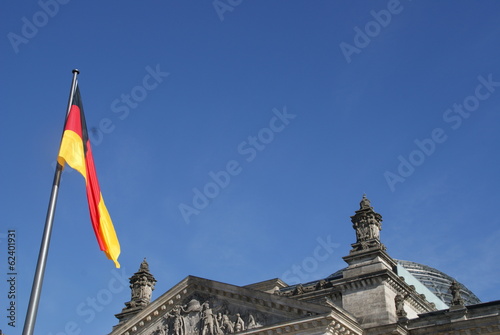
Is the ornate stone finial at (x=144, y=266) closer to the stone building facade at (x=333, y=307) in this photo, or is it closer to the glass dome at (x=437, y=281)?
the stone building facade at (x=333, y=307)

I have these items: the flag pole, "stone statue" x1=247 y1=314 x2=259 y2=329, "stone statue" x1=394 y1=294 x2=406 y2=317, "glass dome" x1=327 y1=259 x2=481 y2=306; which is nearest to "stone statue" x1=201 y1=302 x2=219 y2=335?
"stone statue" x1=247 y1=314 x2=259 y2=329

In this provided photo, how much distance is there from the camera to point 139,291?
45.6m

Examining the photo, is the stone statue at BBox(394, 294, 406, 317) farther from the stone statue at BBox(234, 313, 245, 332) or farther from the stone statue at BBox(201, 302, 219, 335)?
the stone statue at BBox(201, 302, 219, 335)

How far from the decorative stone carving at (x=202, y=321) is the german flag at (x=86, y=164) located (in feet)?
56.5

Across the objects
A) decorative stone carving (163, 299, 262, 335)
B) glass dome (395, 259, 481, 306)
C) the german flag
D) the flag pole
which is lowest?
A: the flag pole

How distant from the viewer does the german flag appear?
18.9m

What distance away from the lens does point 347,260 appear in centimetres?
3834

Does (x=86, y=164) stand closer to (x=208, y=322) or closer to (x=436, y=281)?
(x=208, y=322)

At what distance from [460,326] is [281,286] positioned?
12375mm

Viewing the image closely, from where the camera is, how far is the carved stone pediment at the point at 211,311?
34656 mm

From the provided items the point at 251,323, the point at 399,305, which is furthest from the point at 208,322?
the point at 399,305

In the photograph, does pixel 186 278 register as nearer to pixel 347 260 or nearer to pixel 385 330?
pixel 347 260

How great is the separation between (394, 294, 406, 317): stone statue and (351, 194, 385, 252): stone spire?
324 cm

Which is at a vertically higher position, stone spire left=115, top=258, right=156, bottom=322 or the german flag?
stone spire left=115, top=258, right=156, bottom=322
